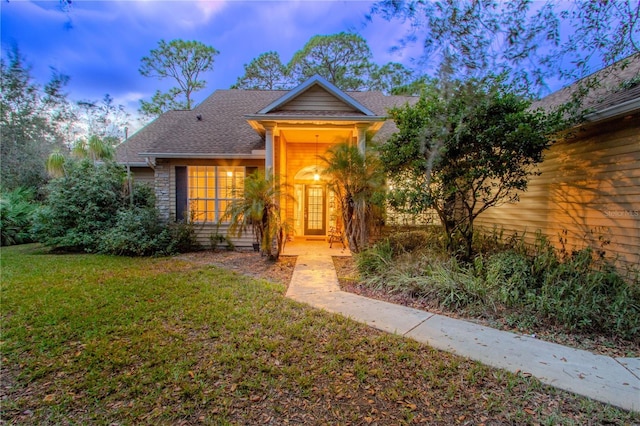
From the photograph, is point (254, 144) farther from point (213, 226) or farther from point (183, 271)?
point (183, 271)

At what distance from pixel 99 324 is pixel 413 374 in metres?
3.89

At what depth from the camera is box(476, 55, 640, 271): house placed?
457cm

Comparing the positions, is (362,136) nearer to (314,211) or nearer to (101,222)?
(314,211)

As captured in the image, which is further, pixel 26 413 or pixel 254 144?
pixel 254 144

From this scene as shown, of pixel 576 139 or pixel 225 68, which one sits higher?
pixel 225 68

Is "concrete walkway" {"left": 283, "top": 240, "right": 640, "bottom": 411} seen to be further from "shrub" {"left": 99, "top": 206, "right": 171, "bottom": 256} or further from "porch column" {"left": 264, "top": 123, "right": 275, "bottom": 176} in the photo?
"shrub" {"left": 99, "top": 206, "right": 171, "bottom": 256}

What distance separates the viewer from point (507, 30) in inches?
174

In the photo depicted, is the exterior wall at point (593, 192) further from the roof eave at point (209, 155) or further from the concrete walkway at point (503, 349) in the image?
the roof eave at point (209, 155)

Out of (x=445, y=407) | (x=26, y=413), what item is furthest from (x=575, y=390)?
(x=26, y=413)

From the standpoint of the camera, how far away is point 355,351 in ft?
10.5

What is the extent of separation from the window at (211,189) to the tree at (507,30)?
6.59 meters

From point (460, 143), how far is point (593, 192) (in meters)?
2.43

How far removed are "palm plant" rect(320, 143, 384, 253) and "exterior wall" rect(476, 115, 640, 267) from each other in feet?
11.3

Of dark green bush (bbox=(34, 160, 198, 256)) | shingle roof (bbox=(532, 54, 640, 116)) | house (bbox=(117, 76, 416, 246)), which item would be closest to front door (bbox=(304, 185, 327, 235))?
house (bbox=(117, 76, 416, 246))
